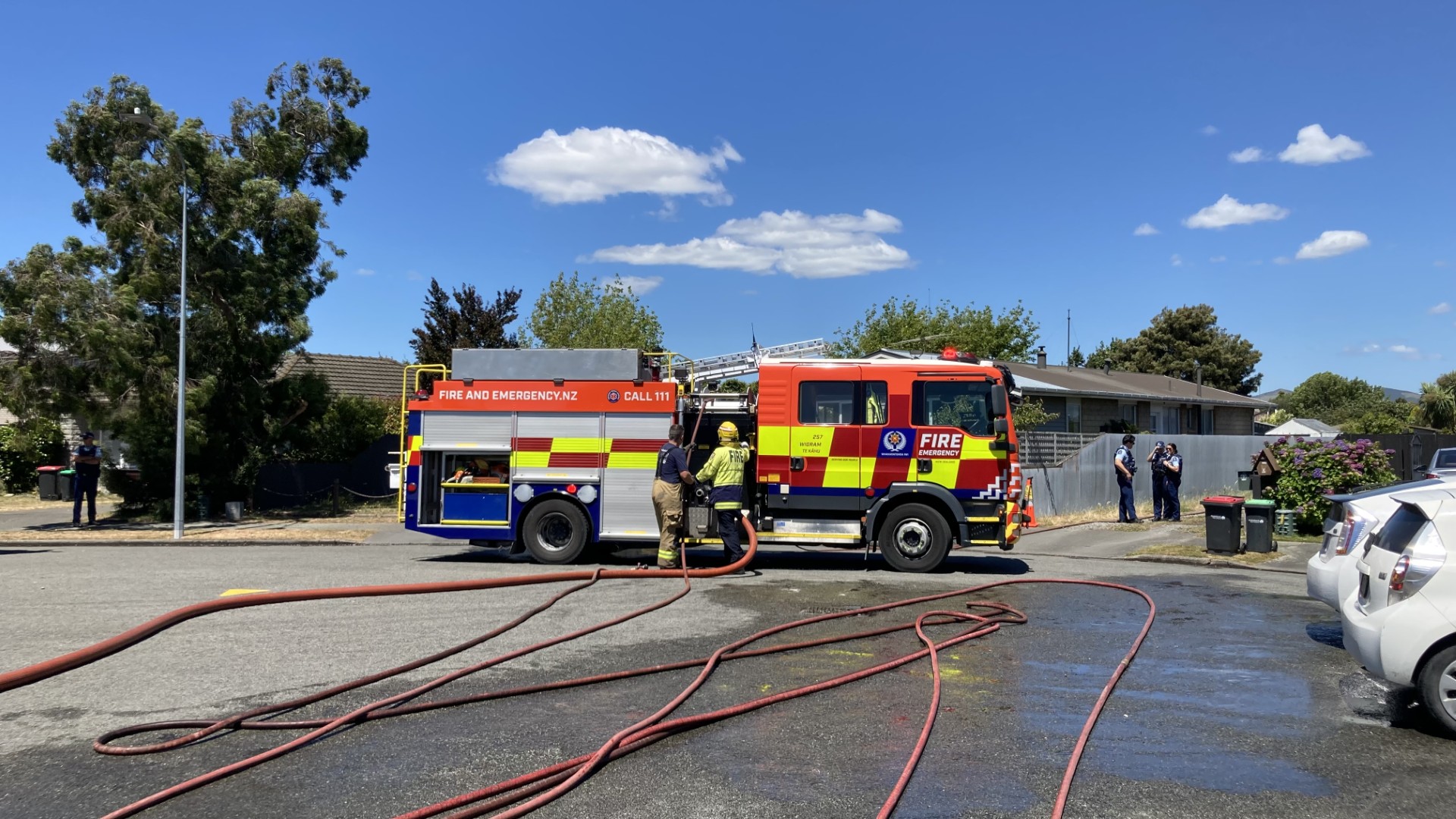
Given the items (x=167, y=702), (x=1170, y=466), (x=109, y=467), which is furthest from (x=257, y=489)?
(x=1170, y=466)

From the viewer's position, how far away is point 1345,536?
7.96 metres

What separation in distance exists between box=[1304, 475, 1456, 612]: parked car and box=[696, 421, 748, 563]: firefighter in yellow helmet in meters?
6.02

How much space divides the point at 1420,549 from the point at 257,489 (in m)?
21.8

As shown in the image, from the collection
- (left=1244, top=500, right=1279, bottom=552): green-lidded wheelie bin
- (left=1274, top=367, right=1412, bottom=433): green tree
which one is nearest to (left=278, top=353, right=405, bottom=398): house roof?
(left=1244, top=500, right=1279, bottom=552): green-lidded wheelie bin

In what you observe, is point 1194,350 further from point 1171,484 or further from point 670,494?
point 670,494

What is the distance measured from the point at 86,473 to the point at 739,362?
42.8 ft

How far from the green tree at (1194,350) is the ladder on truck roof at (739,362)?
54.1 metres

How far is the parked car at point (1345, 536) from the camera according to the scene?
7.53 m

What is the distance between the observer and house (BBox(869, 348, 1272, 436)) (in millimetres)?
31203

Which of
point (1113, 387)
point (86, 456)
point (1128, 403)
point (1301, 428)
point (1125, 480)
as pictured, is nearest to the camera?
point (86, 456)

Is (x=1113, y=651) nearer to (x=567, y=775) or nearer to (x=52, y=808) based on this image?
(x=567, y=775)

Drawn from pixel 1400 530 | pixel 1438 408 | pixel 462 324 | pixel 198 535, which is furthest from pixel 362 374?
pixel 1438 408

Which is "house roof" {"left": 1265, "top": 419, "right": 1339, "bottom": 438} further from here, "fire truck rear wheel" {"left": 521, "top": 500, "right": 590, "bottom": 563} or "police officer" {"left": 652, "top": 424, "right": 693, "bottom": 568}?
"fire truck rear wheel" {"left": 521, "top": 500, "right": 590, "bottom": 563}

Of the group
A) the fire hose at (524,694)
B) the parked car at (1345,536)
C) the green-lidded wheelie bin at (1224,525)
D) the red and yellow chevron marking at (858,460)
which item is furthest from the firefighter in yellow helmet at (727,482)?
the green-lidded wheelie bin at (1224,525)
